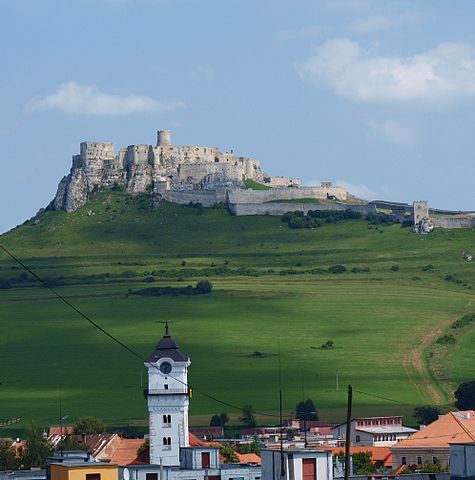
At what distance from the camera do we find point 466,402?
156 meters

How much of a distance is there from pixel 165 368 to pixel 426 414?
193 ft

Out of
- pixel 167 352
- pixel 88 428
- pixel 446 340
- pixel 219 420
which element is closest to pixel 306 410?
pixel 219 420

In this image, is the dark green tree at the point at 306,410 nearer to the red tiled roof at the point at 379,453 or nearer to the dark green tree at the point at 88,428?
the dark green tree at the point at 88,428

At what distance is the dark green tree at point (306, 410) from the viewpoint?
15350cm

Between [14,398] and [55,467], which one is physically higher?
[14,398]

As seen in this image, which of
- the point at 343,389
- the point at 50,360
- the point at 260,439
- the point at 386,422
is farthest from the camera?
the point at 50,360

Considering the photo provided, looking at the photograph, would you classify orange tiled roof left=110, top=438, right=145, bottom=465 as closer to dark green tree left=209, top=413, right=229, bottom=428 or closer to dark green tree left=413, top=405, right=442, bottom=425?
dark green tree left=209, top=413, right=229, bottom=428

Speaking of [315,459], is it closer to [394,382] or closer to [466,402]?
[466,402]

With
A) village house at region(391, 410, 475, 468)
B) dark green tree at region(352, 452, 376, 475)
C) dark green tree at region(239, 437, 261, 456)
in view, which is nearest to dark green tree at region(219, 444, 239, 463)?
dark green tree at region(352, 452, 376, 475)

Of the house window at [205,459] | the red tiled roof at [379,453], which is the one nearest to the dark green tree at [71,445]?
the red tiled roof at [379,453]

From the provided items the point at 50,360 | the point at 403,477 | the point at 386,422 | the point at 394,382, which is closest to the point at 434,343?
the point at 394,382

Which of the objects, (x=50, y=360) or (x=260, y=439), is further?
(x=50, y=360)

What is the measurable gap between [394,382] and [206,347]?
24694 millimetres

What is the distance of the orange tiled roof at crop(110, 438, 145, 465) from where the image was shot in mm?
96925
